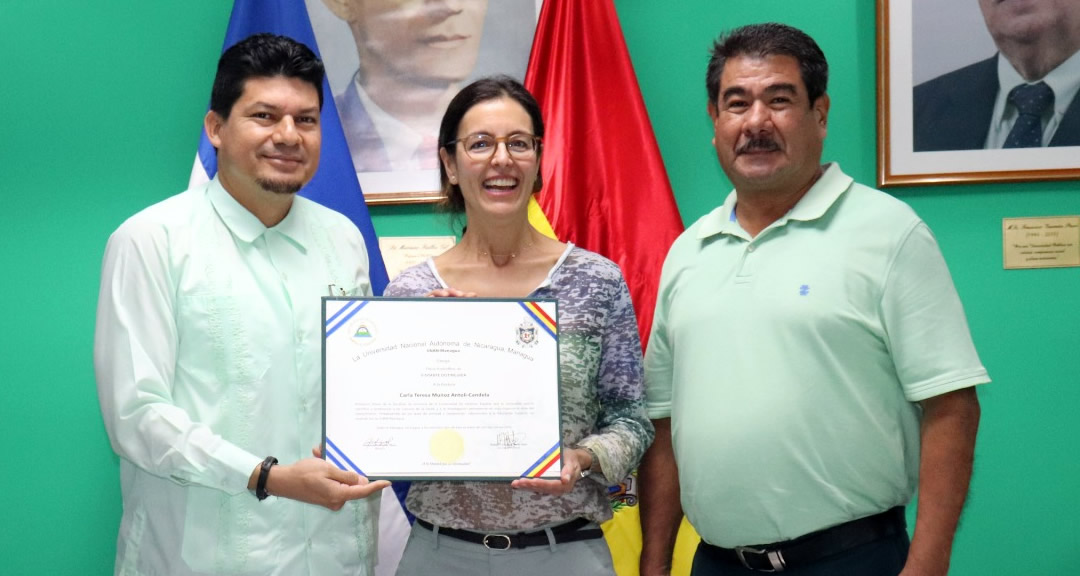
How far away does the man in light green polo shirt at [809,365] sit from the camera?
191 cm

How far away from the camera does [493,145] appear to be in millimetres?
2189

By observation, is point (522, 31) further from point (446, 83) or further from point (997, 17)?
point (997, 17)

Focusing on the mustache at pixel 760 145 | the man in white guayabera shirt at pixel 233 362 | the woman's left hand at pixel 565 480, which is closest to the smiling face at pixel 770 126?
the mustache at pixel 760 145

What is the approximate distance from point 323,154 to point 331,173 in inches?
2.9

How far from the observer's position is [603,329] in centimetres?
216

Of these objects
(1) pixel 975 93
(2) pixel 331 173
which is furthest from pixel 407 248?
(1) pixel 975 93

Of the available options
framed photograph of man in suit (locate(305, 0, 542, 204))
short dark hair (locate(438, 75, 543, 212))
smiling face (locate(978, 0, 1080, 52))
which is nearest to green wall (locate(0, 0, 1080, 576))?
framed photograph of man in suit (locate(305, 0, 542, 204))

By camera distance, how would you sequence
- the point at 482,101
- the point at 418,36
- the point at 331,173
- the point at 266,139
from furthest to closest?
the point at 418,36
the point at 331,173
the point at 482,101
the point at 266,139

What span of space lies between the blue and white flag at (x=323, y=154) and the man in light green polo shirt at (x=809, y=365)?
1337mm

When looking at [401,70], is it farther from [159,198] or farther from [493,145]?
[493,145]

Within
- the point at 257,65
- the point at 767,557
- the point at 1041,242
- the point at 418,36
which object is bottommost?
the point at 767,557

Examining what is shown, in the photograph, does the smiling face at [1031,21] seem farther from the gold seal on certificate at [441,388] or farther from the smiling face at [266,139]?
the smiling face at [266,139]

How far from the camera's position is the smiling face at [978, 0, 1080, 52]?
315cm

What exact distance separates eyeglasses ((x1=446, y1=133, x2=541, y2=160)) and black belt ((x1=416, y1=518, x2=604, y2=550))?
87 cm
